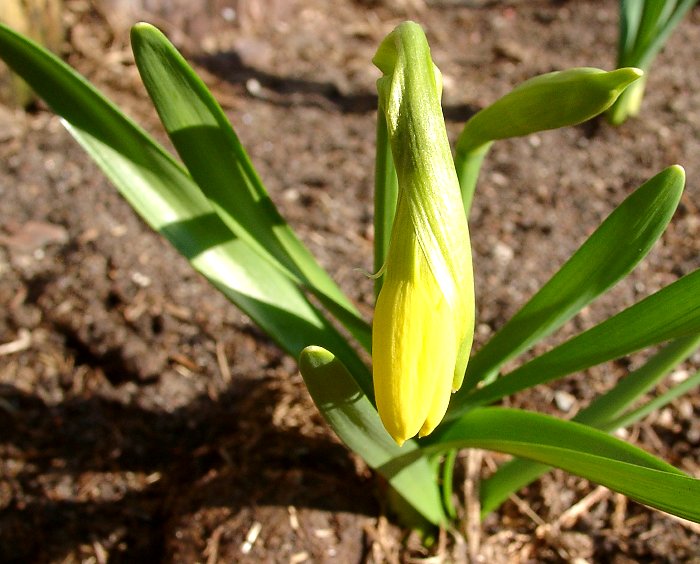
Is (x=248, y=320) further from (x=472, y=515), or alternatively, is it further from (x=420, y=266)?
(x=420, y=266)

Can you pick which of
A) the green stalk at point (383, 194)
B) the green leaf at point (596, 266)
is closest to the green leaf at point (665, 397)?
the green leaf at point (596, 266)

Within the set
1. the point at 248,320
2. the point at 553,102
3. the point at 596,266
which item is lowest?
the point at 596,266

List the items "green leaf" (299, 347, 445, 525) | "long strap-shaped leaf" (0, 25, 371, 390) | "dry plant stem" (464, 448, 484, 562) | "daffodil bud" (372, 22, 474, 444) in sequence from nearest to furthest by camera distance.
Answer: "daffodil bud" (372, 22, 474, 444), "green leaf" (299, 347, 445, 525), "long strap-shaped leaf" (0, 25, 371, 390), "dry plant stem" (464, 448, 484, 562)

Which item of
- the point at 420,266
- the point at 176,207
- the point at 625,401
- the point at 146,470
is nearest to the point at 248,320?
the point at 146,470

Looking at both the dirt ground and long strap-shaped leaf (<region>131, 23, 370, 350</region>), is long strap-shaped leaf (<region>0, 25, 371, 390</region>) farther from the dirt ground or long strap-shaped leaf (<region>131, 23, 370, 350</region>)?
the dirt ground

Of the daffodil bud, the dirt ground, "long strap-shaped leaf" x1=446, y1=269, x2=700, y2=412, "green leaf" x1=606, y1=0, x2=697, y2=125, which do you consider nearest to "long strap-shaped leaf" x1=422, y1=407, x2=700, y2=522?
"long strap-shaped leaf" x1=446, y1=269, x2=700, y2=412

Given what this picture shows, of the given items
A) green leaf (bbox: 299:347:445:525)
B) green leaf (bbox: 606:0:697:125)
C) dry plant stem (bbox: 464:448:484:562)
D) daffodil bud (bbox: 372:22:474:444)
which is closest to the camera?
daffodil bud (bbox: 372:22:474:444)

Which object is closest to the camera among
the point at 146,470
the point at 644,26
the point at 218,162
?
Answer: the point at 218,162
